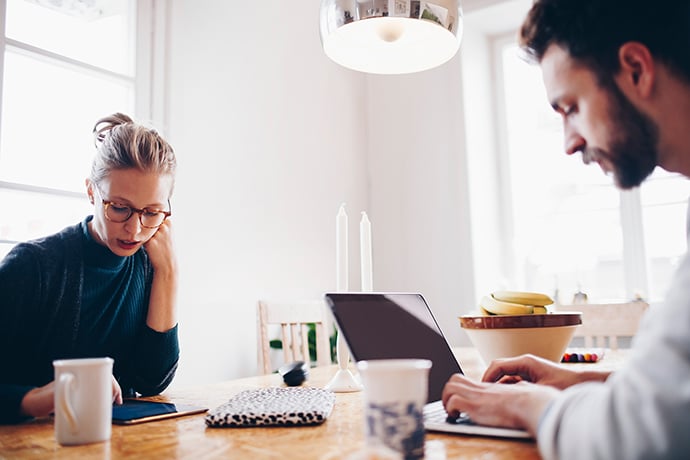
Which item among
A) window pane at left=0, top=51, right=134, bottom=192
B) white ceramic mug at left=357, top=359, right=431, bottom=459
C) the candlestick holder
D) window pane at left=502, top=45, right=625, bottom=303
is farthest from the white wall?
white ceramic mug at left=357, top=359, right=431, bottom=459

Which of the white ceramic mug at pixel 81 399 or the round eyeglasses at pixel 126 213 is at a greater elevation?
the round eyeglasses at pixel 126 213

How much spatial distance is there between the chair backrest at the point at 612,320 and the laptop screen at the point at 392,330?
1.39 metres

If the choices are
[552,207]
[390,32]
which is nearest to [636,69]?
[390,32]

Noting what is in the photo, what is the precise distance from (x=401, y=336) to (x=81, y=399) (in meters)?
0.51

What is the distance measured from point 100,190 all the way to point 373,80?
2758 mm

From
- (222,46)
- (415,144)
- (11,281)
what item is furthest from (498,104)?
(11,281)

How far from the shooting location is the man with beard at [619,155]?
0.55m

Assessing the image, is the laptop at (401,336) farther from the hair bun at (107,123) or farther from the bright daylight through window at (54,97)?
the bright daylight through window at (54,97)

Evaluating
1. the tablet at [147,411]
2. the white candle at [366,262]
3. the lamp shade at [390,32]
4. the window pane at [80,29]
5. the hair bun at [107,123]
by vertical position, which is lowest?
the tablet at [147,411]

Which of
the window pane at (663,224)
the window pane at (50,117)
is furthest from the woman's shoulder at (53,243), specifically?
the window pane at (663,224)

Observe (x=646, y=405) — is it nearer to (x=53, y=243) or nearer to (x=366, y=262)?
(x=366, y=262)

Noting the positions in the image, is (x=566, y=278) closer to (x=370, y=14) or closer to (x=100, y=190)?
(x=370, y=14)

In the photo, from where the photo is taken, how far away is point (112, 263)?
137 centimetres

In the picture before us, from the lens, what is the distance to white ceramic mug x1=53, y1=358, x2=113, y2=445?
797mm
